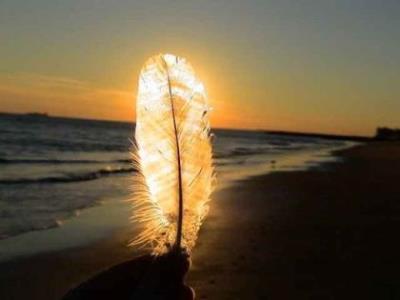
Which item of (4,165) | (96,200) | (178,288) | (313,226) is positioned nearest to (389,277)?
(313,226)

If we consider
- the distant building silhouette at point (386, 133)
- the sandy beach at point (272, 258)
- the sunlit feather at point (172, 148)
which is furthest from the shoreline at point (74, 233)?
the distant building silhouette at point (386, 133)

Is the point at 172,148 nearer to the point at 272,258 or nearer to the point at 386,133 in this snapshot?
the point at 272,258

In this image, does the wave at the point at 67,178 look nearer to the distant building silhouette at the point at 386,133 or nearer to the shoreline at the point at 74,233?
the shoreline at the point at 74,233

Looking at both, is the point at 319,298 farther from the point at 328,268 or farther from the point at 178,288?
the point at 178,288

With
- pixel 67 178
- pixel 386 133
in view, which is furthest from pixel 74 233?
pixel 386 133

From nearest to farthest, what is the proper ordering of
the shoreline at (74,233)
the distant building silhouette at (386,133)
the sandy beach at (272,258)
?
the sandy beach at (272,258)
the shoreline at (74,233)
the distant building silhouette at (386,133)
